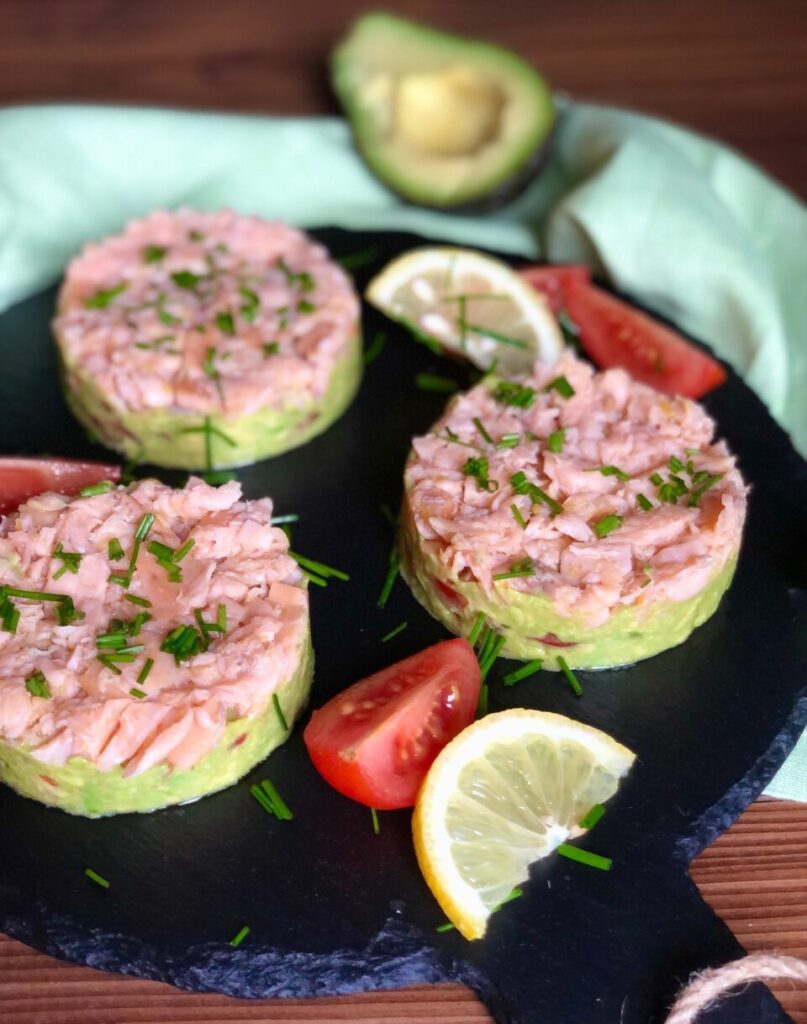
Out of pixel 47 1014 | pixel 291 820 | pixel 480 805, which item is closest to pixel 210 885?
pixel 291 820

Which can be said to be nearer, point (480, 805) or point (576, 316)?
point (480, 805)

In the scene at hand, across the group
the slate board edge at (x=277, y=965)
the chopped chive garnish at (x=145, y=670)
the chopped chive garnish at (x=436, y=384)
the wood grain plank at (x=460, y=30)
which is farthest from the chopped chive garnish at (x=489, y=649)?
the wood grain plank at (x=460, y=30)

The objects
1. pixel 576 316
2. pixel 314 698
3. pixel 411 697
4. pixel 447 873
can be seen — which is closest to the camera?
pixel 447 873

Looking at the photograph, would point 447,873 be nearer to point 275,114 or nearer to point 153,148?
point 153,148

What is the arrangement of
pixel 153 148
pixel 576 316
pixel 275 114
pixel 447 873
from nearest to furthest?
pixel 447 873 → pixel 576 316 → pixel 153 148 → pixel 275 114

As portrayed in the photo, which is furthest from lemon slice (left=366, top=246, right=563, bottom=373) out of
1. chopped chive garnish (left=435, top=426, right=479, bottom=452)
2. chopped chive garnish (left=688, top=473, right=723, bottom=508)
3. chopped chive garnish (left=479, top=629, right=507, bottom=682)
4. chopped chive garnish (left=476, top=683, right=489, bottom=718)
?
chopped chive garnish (left=476, top=683, right=489, bottom=718)

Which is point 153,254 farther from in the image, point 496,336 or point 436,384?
point 496,336

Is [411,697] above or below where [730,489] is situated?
below

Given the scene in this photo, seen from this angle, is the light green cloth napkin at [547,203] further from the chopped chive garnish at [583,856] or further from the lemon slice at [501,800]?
the chopped chive garnish at [583,856]
